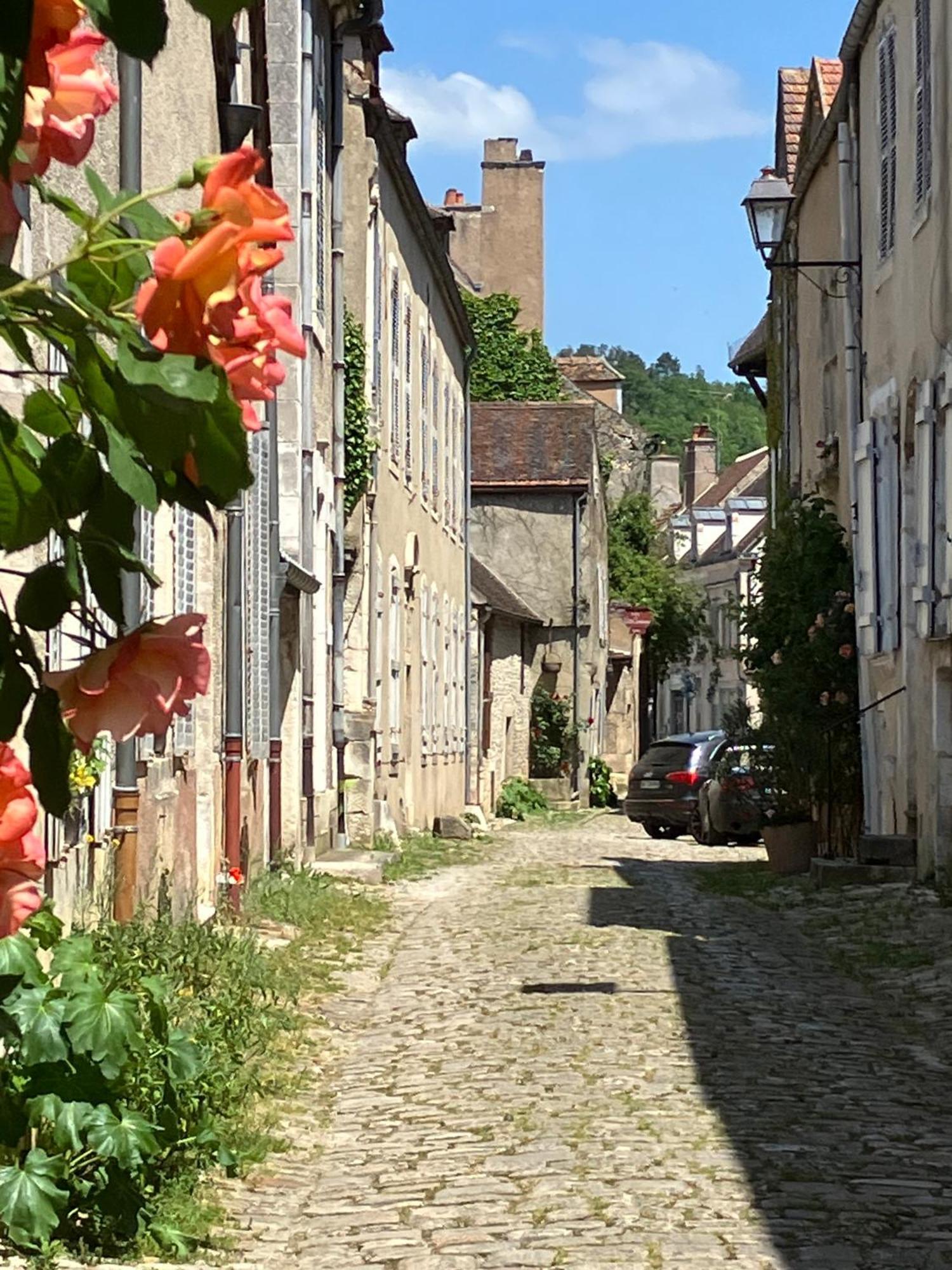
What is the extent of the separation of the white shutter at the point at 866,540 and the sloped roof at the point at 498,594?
60.4 feet

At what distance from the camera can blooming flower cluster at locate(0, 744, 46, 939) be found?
5.96 ft

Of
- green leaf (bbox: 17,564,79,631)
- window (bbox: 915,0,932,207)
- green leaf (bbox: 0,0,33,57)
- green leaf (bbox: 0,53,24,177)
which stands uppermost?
window (bbox: 915,0,932,207)

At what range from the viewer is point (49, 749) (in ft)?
5.88

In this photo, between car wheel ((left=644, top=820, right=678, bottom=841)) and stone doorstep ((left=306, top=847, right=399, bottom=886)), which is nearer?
stone doorstep ((left=306, top=847, right=399, bottom=886))

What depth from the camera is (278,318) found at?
1736 mm

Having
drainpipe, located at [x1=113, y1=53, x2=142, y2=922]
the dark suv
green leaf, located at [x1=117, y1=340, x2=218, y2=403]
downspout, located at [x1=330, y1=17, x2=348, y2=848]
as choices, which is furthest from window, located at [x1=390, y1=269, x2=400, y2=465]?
green leaf, located at [x1=117, y1=340, x2=218, y2=403]

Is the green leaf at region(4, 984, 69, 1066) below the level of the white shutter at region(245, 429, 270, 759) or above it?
below

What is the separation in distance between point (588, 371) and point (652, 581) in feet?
57.9

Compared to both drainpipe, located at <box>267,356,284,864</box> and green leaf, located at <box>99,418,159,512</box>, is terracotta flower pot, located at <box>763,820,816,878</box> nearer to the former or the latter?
drainpipe, located at <box>267,356,284,864</box>

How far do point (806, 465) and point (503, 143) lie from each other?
41.3m

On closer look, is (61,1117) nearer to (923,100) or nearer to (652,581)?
(923,100)

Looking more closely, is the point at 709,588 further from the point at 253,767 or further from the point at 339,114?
the point at 253,767

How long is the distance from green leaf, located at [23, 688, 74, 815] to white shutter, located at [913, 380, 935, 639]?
44.2 ft

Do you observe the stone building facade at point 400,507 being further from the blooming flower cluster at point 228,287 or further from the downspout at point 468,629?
the blooming flower cluster at point 228,287
